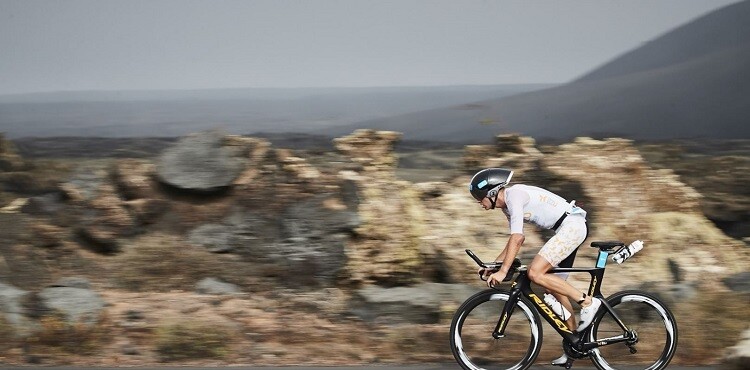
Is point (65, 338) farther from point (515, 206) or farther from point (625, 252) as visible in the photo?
point (625, 252)

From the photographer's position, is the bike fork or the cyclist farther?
the bike fork

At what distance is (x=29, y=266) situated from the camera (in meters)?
12.4

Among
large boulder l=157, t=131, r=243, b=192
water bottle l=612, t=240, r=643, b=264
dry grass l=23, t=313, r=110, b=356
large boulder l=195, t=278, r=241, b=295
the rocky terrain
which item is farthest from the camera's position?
large boulder l=157, t=131, r=243, b=192

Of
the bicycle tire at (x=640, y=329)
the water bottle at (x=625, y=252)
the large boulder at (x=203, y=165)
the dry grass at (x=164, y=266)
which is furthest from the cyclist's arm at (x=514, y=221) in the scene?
the large boulder at (x=203, y=165)

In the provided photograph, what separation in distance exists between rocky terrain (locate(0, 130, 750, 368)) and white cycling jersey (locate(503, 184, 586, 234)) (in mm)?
2838

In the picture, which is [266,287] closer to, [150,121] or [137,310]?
[137,310]

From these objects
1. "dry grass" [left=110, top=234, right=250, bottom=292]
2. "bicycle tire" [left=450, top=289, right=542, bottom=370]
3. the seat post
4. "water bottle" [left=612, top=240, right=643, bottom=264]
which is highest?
"water bottle" [left=612, top=240, right=643, bottom=264]

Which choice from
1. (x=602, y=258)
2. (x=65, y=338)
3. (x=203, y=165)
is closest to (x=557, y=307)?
(x=602, y=258)

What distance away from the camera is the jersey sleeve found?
22.3 ft

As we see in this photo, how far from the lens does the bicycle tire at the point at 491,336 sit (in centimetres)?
708

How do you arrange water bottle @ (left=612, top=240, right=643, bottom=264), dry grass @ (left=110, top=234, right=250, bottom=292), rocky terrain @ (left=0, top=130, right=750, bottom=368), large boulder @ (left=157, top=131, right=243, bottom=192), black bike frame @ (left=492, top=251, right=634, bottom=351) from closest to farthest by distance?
water bottle @ (left=612, top=240, right=643, bottom=264) < black bike frame @ (left=492, top=251, right=634, bottom=351) < rocky terrain @ (left=0, top=130, right=750, bottom=368) < dry grass @ (left=110, top=234, right=250, bottom=292) < large boulder @ (left=157, top=131, right=243, bottom=192)

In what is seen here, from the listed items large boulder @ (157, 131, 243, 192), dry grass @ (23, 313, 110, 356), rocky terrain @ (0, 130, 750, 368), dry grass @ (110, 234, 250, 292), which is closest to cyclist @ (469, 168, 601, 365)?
rocky terrain @ (0, 130, 750, 368)

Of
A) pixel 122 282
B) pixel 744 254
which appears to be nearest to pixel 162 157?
pixel 122 282

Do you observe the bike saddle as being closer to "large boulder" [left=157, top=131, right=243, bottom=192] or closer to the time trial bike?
the time trial bike
